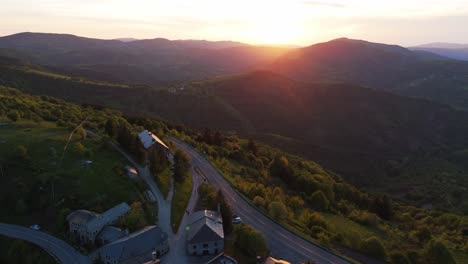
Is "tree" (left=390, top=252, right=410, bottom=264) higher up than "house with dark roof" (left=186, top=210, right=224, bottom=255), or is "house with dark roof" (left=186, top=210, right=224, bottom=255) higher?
"house with dark roof" (left=186, top=210, right=224, bottom=255)

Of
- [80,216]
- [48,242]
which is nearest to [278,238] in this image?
[80,216]

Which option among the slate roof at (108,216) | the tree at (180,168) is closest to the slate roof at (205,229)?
the slate roof at (108,216)

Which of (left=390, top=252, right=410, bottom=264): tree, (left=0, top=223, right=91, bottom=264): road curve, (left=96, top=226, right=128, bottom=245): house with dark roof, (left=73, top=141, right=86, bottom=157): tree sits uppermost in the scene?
(left=73, top=141, right=86, bottom=157): tree

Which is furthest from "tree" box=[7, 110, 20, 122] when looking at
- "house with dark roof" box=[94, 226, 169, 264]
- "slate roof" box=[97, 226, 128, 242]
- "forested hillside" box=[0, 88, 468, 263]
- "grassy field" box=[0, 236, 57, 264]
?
"house with dark roof" box=[94, 226, 169, 264]

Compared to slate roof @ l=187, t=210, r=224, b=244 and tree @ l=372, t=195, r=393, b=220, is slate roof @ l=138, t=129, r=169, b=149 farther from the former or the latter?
tree @ l=372, t=195, r=393, b=220

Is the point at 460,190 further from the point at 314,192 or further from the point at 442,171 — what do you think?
the point at 314,192

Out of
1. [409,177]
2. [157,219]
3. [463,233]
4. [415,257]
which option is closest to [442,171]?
[409,177]

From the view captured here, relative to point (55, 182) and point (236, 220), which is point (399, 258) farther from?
point (55, 182)
